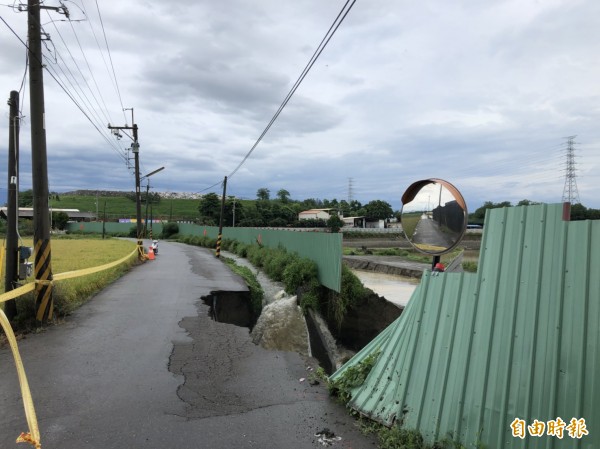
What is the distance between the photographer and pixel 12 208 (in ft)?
27.7

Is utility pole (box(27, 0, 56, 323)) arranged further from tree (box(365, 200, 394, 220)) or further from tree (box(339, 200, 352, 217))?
tree (box(339, 200, 352, 217))

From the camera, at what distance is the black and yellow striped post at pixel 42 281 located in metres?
7.94

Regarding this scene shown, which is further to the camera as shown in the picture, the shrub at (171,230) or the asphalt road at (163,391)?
the shrub at (171,230)

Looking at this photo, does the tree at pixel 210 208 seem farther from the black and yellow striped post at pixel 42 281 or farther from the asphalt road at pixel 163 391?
the asphalt road at pixel 163 391

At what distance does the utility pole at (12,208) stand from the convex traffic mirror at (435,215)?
7.28m

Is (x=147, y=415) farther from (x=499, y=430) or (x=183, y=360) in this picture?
(x=499, y=430)

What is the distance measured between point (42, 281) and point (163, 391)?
4.37 metres

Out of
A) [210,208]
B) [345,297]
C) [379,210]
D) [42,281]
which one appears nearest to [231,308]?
[345,297]

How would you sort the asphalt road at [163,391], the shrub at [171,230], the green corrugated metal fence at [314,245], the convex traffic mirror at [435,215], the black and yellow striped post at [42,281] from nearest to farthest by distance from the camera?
the convex traffic mirror at [435,215]
the asphalt road at [163,391]
the black and yellow striped post at [42,281]
the green corrugated metal fence at [314,245]
the shrub at [171,230]

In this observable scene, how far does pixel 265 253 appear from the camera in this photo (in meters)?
22.2

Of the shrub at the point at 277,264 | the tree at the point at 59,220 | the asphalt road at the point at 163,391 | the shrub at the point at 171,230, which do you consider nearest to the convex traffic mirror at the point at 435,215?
the asphalt road at the point at 163,391

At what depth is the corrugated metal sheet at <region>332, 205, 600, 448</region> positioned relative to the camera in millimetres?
2867

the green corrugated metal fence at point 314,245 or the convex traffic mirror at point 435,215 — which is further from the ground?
the convex traffic mirror at point 435,215

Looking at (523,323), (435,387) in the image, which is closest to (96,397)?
(435,387)
